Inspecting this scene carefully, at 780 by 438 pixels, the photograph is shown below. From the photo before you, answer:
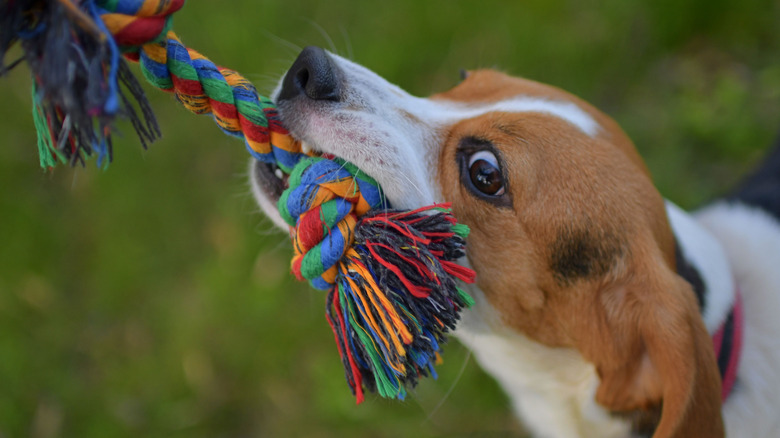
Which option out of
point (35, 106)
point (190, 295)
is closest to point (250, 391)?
point (190, 295)

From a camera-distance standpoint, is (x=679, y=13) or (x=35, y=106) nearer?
(x=35, y=106)

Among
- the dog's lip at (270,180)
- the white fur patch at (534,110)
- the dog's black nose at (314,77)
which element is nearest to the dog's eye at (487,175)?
the white fur patch at (534,110)

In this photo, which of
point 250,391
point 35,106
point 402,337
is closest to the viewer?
point 35,106

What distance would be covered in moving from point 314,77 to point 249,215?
1.92 meters

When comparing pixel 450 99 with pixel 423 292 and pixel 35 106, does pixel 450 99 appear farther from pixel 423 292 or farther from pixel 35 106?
pixel 35 106

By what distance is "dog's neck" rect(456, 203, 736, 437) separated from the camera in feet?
7.12

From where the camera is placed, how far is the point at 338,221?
5.42 ft

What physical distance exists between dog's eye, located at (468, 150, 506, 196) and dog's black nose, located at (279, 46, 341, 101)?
0.53 metres

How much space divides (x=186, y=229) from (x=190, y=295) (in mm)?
455

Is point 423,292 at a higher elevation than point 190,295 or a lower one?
higher

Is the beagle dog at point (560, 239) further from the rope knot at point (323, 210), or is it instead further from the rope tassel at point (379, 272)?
the rope tassel at point (379, 272)

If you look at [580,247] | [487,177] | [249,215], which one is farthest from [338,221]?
[249,215]

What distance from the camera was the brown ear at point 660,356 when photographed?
1.78m

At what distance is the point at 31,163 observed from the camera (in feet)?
12.6
